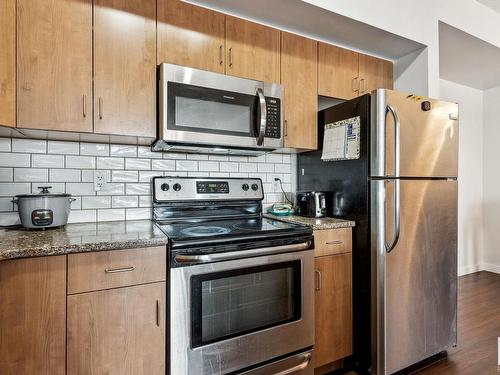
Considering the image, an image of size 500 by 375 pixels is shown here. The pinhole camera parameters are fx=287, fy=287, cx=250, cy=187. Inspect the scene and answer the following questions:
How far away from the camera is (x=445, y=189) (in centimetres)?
198

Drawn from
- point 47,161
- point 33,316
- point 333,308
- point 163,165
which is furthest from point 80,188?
point 333,308

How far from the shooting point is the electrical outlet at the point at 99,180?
71.4 inches

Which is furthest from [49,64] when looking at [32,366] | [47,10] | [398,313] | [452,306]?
[452,306]

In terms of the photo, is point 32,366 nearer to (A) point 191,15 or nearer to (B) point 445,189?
(A) point 191,15

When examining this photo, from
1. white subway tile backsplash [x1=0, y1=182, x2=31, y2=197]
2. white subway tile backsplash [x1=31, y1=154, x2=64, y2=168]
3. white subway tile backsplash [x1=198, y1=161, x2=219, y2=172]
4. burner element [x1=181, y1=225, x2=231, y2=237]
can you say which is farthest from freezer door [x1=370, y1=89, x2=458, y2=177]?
white subway tile backsplash [x1=0, y1=182, x2=31, y2=197]

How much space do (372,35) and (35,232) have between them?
259cm

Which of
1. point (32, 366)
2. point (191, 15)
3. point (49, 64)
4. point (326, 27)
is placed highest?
point (326, 27)

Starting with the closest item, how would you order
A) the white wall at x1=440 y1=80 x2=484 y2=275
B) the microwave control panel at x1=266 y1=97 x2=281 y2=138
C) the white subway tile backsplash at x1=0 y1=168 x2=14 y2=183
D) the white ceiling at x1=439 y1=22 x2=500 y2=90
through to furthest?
the white subway tile backsplash at x1=0 y1=168 x2=14 y2=183
the microwave control panel at x1=266 y1=97 x2=281 y2=138
the white ceiling at x1=439 y1=22 x2=500 y2=90
the white wall at x1=440 y1=80 x2=484 y2=275

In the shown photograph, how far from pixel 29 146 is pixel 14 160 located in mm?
108

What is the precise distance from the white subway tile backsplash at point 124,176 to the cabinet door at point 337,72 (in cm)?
148

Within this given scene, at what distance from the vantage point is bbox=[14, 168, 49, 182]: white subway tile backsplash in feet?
5.36

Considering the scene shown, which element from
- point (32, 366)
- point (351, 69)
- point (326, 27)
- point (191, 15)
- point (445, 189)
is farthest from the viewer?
point (351, 69)

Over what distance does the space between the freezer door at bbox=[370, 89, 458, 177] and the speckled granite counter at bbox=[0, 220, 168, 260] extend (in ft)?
4.51

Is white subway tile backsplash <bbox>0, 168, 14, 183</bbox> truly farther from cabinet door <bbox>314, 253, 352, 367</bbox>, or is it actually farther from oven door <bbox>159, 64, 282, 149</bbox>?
cabinet door <bbox>314, 253, 352, 367</bbox>
